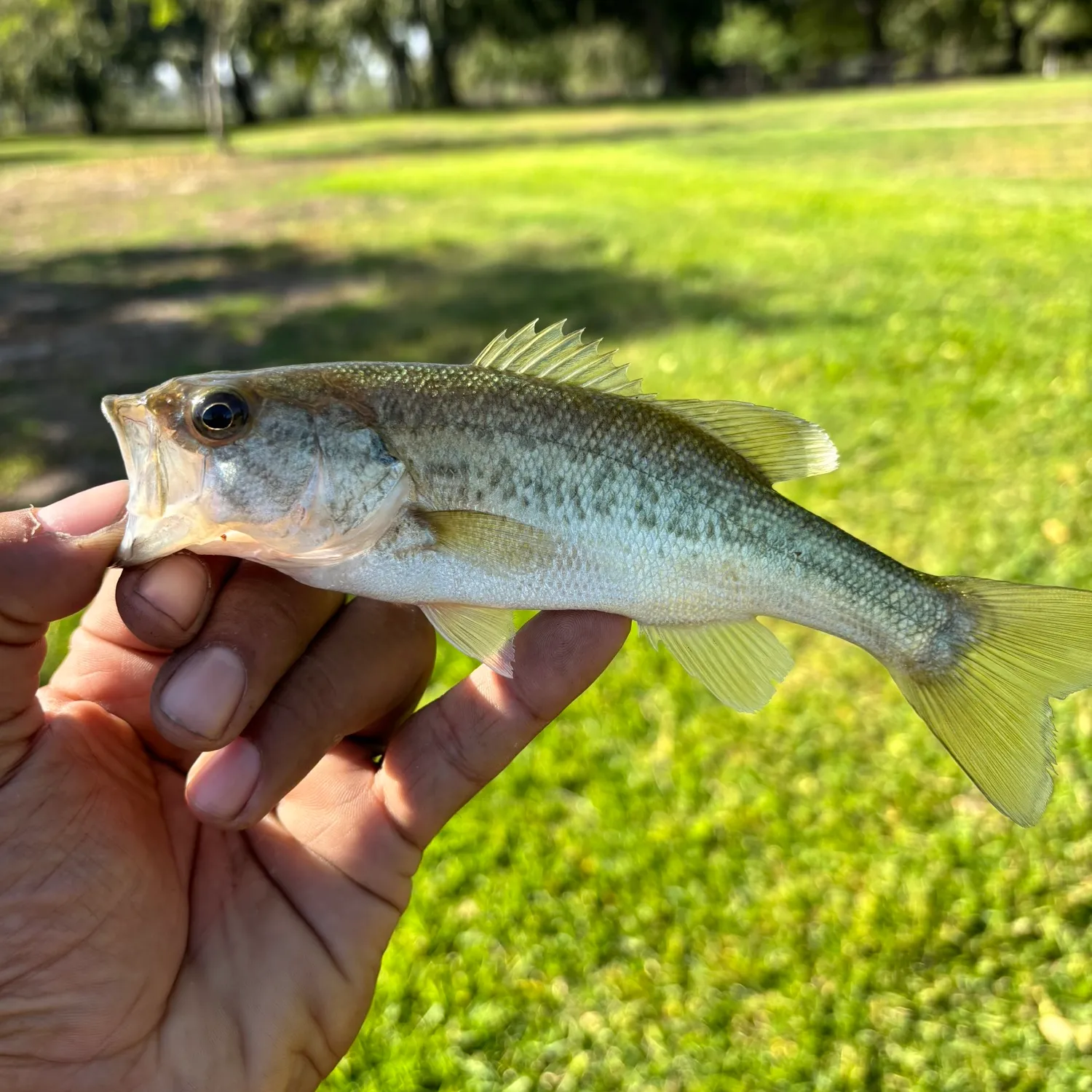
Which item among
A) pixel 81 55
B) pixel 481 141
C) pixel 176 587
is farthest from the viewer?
pixel 81 55

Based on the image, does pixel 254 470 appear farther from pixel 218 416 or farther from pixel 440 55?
pixel 440 55

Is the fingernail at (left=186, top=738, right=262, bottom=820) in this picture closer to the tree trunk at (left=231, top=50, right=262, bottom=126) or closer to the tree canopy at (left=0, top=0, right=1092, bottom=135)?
the tree canopy at (left=0, top=0, right=1092, bottom=135)

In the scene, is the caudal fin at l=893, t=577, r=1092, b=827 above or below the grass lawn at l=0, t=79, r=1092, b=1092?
above

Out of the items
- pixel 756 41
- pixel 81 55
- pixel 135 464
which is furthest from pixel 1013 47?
pixel 135 464

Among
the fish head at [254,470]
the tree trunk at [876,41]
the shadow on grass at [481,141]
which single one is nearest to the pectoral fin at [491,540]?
the fish head at [254,470]

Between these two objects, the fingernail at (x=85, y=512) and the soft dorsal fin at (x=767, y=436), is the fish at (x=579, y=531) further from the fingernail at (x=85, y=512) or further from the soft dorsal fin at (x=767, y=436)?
the fingernail at (x=85, y=512)

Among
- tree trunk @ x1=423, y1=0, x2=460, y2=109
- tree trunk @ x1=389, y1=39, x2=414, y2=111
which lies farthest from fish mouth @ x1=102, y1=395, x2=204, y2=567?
tree trunk @ x1=389, y1=39, x2=414, y2=111
